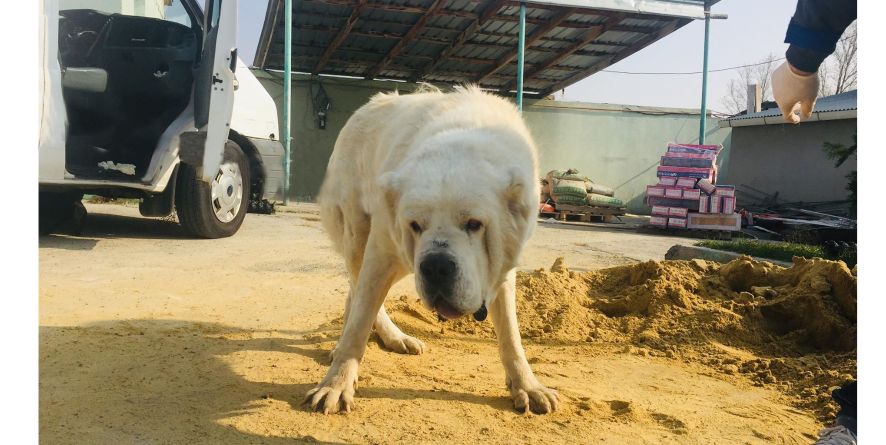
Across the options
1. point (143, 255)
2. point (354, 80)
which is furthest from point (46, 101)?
point (354, 80)

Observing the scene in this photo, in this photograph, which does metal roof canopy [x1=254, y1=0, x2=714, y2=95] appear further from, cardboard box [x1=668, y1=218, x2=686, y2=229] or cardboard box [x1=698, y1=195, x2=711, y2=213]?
cardboard box [x1=668, y1=218, x2=686, y2=229]

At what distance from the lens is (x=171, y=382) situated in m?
3.12

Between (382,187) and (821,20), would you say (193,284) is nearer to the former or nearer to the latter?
(382,187)

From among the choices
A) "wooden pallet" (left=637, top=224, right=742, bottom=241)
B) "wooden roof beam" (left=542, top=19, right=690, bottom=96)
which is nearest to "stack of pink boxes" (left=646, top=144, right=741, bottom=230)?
"wooden pallet" (left=637, top=224, right=742, bottom=241)

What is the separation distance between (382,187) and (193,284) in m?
3.29

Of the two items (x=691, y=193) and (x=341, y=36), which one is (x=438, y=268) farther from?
(x=341, y=36)

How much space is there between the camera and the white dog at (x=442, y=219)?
2672mm

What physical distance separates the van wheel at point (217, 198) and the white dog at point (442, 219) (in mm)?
4004

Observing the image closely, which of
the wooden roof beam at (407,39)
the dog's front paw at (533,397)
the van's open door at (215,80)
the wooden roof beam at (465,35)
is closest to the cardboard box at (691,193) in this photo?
the wooden roof beam at (465,35)

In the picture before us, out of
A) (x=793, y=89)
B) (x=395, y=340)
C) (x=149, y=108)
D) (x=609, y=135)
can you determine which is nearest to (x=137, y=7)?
(x=149, y=108)

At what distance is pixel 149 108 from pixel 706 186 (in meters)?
11.3

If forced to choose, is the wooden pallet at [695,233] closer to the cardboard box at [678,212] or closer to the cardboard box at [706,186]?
the cardboard box at [678,212]

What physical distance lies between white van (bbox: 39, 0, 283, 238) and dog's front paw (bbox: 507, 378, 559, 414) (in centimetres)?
469
